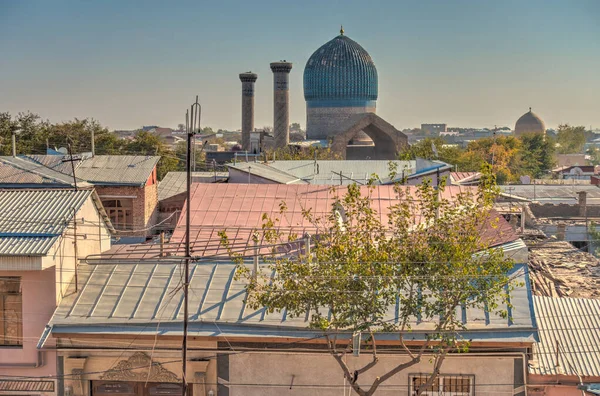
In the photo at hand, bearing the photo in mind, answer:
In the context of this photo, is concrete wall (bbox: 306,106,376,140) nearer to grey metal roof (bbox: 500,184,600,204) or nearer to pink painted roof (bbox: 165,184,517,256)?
grey metal roof (bbox: 500,184,600,204)

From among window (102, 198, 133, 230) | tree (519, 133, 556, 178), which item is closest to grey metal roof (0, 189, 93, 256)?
window (102, 198, 133, 230)

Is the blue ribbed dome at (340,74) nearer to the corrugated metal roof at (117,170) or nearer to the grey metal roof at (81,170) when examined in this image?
the grey metal roof at (81,170)

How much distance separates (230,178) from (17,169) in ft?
24.1

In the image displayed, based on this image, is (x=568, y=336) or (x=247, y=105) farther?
(x=247, y=105)

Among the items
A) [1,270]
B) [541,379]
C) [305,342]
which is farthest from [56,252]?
[541,379]

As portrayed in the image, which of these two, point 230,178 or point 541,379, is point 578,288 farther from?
point 230,178

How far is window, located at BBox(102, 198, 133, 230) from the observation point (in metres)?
23.4

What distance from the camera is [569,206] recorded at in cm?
3300

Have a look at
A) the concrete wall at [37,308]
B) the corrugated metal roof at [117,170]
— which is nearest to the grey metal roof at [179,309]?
the concrete wall at [37,308]

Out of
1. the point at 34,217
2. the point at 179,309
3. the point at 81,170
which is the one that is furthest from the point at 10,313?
the point at 81,170

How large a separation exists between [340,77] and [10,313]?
46.4 metres

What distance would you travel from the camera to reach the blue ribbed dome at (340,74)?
5716cm

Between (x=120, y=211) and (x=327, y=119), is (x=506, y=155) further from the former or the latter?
A: (x=120, y=211)

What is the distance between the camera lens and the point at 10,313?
12094 mm
